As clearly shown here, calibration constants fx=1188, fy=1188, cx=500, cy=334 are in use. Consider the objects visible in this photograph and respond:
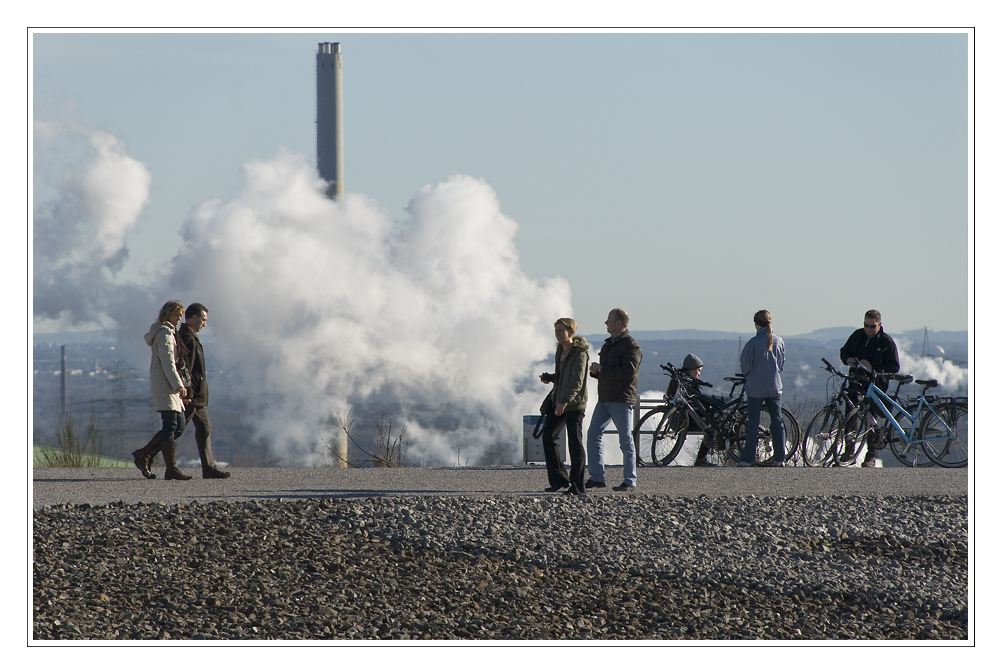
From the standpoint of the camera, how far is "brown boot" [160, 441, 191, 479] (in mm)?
11211

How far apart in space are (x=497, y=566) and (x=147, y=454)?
4.79m

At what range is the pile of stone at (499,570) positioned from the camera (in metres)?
7.16

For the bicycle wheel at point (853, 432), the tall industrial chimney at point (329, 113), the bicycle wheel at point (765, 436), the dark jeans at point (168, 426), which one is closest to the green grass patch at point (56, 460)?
the dark jeans at point (168, 426)

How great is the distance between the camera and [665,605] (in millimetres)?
7484

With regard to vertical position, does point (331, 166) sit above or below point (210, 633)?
above

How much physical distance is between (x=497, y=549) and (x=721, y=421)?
585 cm

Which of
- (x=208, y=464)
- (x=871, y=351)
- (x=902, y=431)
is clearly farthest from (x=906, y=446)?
(x=208, y=464)

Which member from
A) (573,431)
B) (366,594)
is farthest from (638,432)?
(366,594)

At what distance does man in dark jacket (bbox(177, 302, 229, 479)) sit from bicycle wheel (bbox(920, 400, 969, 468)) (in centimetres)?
794

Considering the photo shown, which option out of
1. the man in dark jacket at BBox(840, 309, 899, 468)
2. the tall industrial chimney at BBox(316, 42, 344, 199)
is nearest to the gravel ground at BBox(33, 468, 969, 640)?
the man in dark jacket at BBox(840, 309, 899, 468)

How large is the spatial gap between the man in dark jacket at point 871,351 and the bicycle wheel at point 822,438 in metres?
0.45

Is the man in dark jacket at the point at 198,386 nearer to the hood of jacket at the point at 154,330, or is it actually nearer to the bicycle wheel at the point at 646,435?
the hood of jacket at the point at 154,330

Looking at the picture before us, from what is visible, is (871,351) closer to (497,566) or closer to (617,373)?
(617,373)

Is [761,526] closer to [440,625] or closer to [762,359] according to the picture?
[440,625]
